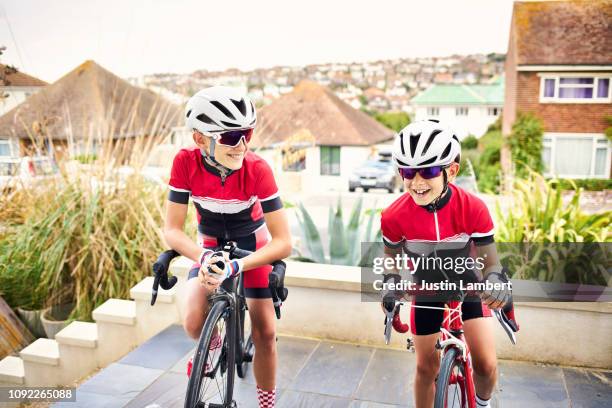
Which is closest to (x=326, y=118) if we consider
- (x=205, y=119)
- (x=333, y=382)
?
(x=333, y=382)

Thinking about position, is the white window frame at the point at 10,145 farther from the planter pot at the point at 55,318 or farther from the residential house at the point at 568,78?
the residential house at the point at 568,78

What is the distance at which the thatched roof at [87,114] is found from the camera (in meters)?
4.14

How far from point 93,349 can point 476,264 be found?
2.42m

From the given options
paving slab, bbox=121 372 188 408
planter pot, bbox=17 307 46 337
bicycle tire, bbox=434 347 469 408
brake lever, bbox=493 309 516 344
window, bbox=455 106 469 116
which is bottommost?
planter pot, bbox=17 307 46 337

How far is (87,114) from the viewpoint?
4719 millimetres

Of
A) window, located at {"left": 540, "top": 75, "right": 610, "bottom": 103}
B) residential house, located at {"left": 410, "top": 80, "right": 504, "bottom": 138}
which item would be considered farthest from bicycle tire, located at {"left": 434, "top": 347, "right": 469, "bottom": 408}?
residential house, located at {"left": 410, "top": 80, "right": 504, "bottom": 138}

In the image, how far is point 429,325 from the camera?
6.00 feet

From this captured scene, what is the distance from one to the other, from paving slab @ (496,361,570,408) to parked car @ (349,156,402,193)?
9401 millimetres

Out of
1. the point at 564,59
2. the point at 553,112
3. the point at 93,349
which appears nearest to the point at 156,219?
the point at 93,349

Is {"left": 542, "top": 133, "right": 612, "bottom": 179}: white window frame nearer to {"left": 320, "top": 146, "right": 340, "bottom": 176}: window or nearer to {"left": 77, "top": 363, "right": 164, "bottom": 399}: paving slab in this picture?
{"left": 77, "top": 363, "right": 164, "bottom": 399}: paving slab

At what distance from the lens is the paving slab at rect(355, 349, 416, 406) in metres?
2.54

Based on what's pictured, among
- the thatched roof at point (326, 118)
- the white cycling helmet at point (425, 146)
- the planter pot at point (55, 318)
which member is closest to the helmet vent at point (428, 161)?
the white cycling helmet at point (425, 146)

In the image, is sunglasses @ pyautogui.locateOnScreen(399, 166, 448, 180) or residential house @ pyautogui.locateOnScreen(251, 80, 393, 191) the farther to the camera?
residential house @ pyautogui.locateOnScreen(251, 80, 393, 191)

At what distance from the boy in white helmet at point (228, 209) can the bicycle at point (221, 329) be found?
0.16 ft
